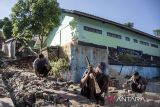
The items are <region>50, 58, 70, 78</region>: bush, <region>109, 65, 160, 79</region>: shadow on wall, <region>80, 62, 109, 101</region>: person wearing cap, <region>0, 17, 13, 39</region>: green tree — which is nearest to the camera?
<region>80, 62, 109, 101</region>: person wearing cap

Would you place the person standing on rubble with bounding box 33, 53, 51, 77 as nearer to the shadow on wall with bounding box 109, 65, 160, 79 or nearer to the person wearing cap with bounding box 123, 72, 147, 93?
the person wearing cap with bounding box 123, 72, 147, 93

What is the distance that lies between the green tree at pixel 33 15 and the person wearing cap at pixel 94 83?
12.1m

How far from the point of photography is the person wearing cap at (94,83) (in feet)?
23.8

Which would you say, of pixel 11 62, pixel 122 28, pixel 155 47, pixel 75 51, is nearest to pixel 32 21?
pixel 11 62

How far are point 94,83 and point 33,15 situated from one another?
12762 millimetres

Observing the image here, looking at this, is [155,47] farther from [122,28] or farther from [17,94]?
[17,94]

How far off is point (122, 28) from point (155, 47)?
27.1 ft

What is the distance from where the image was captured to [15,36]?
20562mm

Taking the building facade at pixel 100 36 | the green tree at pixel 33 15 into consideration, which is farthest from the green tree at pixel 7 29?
the green tree at pixel 33 15

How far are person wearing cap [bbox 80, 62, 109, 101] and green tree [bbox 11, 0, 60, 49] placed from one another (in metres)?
12.1

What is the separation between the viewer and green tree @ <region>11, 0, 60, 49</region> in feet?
61.9

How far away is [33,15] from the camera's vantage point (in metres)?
19.0

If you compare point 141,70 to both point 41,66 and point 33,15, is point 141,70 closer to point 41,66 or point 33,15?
point 33,15

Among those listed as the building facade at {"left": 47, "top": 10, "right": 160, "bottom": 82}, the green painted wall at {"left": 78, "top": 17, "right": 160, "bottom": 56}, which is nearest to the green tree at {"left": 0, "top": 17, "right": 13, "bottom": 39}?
the building facade at {"left": 47, "top": 10, "right": 160, "bottom": 82}
